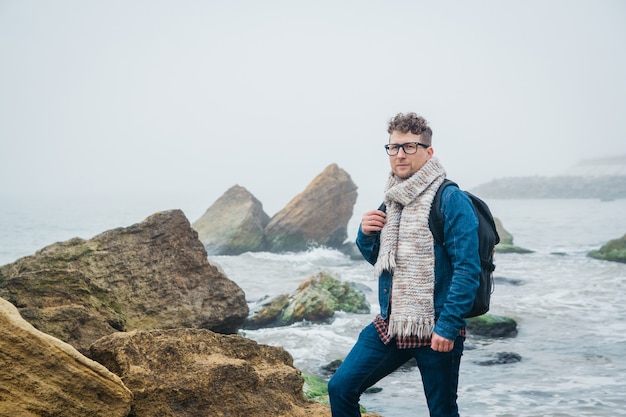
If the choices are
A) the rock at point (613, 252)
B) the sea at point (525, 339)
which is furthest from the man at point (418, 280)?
the rock at point (613, 252)

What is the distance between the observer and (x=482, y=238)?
3.39 metres

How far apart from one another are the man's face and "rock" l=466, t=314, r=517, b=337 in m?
8.72

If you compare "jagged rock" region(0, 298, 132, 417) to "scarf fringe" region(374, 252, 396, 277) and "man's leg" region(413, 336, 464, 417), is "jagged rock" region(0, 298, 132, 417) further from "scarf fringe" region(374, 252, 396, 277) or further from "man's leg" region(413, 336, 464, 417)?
"man's leg" region(413, 336, 464, 417)

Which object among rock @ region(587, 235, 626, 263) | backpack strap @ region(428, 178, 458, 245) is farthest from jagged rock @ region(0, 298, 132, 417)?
rock @ region(587, 235, 626, 263)

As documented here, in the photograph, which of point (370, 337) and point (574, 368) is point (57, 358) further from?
point (574, 368)

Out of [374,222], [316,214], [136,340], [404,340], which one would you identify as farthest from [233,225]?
[404,340]

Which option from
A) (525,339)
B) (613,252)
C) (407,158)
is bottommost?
(525,339)

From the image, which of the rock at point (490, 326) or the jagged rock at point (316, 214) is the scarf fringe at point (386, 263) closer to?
the rock at point (490, 326)

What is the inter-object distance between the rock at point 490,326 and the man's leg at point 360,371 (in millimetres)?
8581

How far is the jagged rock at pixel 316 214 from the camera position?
27.9 m

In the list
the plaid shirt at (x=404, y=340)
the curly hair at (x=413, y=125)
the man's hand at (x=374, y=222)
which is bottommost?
the plaid shirt at (x=404, y=340)

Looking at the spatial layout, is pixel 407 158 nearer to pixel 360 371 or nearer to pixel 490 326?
pixel 360 371

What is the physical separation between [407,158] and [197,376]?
2127mm

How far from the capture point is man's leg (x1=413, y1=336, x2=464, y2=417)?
136 inches
